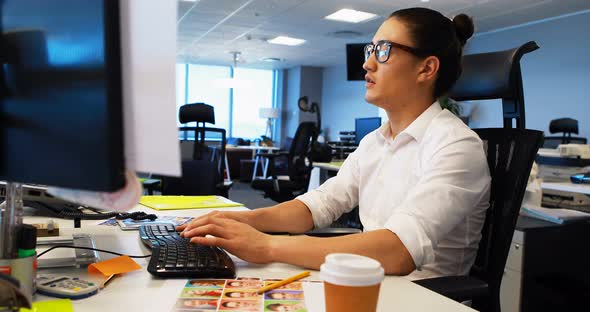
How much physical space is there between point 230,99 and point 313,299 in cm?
1029

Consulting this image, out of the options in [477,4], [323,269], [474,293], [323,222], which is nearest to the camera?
[323,269]

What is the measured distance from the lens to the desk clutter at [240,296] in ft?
2.38

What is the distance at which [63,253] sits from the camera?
93 cm

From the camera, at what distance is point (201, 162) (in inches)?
114

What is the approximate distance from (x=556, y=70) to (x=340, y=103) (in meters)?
4.99

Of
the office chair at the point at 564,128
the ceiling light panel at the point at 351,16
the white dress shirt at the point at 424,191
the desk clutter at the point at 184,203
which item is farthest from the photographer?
the ceiling light panel at the point at 351,16

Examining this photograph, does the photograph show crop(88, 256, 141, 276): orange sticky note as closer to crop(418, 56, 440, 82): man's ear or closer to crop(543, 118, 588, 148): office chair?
crop(418, 56, 440, 82): man's ear

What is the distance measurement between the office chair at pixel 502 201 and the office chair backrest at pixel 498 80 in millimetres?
117

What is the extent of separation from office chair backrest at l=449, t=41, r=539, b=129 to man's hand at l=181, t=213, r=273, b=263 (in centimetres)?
78

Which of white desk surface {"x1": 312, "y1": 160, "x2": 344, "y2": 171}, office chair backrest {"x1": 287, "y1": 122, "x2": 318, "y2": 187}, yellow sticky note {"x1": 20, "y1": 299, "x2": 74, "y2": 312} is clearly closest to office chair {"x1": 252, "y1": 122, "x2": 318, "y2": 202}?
office chair backrest {"x1": 287, "y1": 122, "x2": 318, "y2": 187}

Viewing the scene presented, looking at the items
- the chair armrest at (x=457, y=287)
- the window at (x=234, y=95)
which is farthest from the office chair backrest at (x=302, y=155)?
the window at (x=234, y=95)

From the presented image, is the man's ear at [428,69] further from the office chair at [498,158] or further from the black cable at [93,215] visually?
the black cable at [93,215]

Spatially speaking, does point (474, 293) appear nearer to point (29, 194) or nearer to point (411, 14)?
point (411, 14)

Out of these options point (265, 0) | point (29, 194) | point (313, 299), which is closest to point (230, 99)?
point (265, 0)
